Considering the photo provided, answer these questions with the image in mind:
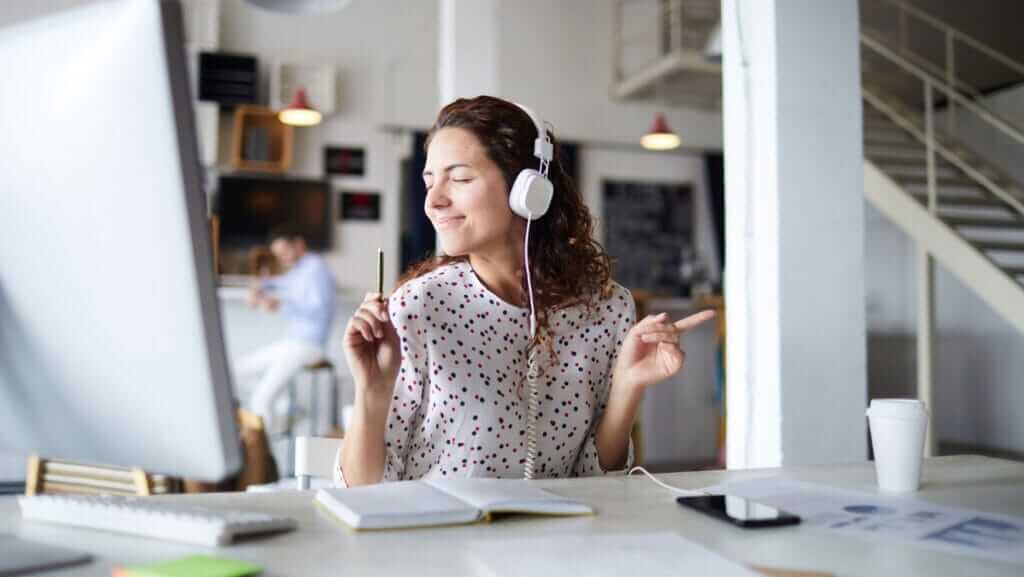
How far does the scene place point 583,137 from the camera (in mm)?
6562

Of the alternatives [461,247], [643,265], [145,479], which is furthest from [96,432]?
[643,265]

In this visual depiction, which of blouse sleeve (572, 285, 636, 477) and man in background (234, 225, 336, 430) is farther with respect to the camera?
man in background (234, 225, 336, 430)

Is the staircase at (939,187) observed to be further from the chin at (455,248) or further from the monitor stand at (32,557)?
the monitor stand at (32,557)

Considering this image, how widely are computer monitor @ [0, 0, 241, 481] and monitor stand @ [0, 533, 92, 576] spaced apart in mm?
99

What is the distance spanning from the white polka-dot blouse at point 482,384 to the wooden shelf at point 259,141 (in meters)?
4.68

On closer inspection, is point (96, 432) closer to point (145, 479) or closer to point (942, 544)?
point (942, 544)

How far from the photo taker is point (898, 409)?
3.70 feet

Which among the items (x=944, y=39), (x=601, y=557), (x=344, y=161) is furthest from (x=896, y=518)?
(x=944, y=39)

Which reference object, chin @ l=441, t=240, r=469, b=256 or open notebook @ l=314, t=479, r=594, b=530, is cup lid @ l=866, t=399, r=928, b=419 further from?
chin @ l=441, t=240, r=469, b=256

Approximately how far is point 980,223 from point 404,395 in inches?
191

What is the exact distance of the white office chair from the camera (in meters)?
1.53

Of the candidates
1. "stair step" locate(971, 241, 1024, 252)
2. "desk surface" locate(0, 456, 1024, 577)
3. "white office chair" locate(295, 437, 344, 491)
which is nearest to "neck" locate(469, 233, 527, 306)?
"white office chair" locate(295, 437, 344, 491)

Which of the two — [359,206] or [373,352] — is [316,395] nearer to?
[359,206]

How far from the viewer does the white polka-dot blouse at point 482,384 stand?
1398 mm
